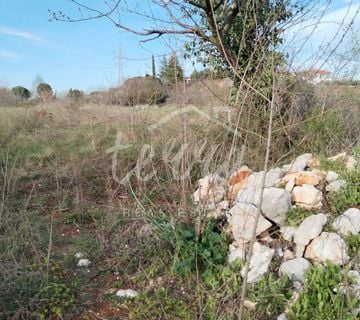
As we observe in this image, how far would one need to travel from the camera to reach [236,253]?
2746mm

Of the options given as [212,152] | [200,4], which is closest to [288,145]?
[212,152]

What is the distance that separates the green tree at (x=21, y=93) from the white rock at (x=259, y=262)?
13910 mm

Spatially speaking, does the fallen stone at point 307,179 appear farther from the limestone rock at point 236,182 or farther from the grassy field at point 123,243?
the limestone rock at point 236,182

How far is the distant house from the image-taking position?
4396 millimetres

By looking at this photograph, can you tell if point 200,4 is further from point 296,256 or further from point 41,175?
point 296,256

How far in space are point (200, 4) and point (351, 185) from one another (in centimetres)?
354

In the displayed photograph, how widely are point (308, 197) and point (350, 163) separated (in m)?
0.73

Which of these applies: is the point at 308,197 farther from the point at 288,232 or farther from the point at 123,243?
the point at 123,243

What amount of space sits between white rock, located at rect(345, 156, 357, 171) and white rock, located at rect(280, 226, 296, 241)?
0.93m

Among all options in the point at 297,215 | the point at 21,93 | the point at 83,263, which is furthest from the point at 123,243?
the point at 21,93

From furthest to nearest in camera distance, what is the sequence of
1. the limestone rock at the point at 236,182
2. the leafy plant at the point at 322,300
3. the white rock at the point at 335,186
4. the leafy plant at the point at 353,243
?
the limestone rock at the point at 236,182 < the white rock at the point at 335,186 < the leafy plant at the point at 353,243 < the leafy plant at the point at 322,300

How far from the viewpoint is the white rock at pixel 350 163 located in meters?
3.38

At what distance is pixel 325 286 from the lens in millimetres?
2230

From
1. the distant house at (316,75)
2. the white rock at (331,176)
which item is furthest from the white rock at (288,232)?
the distant house at (316,75)
